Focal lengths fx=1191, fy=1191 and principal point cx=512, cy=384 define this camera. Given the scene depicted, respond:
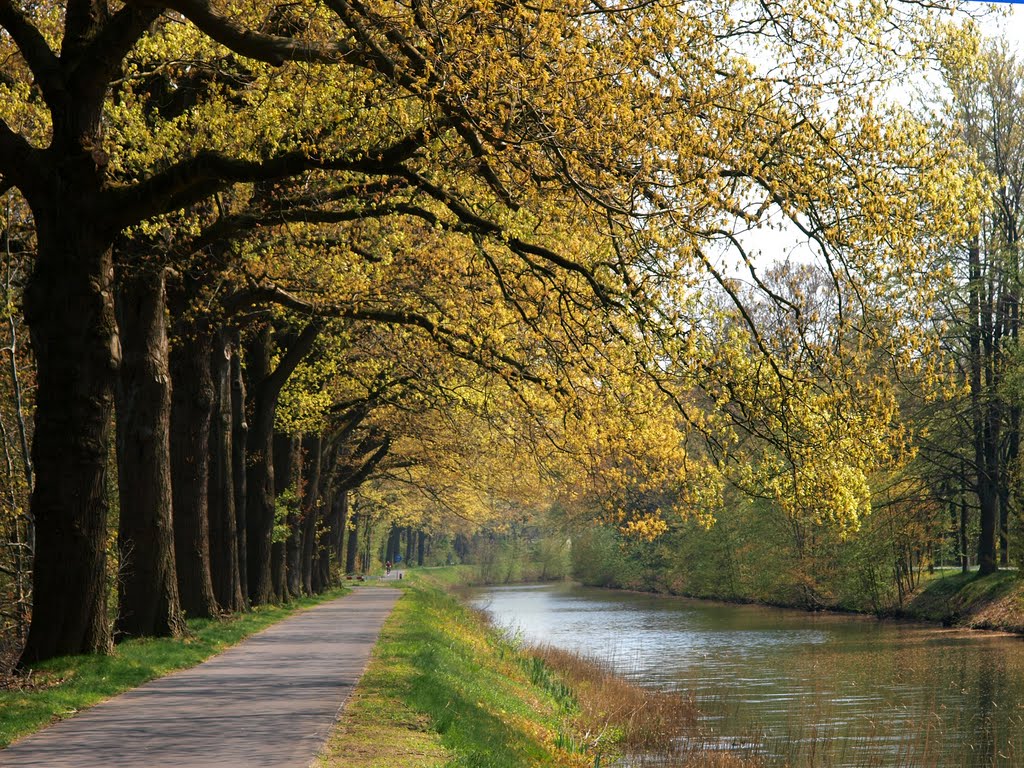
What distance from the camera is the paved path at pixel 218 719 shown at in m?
9.41

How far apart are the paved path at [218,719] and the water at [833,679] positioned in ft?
21.1

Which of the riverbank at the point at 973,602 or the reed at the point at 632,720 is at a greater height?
the riverbank at the point at 973,602

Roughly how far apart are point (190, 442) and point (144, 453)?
3.42 metres

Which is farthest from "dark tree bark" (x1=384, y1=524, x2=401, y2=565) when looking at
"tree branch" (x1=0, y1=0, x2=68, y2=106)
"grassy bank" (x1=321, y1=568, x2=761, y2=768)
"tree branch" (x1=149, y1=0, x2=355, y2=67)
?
"tree branch" (x1=149, y1=0, x2=355, y2=67)

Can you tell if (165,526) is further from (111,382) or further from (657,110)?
(657,110)

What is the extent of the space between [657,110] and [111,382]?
745 centimetres

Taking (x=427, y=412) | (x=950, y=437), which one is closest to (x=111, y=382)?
(x=427, y=412)

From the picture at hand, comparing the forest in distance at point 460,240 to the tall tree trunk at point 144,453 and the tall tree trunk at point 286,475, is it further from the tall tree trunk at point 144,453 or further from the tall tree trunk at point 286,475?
the tall tree trunk at point 286,475

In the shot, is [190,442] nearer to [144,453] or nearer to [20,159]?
[144,453]

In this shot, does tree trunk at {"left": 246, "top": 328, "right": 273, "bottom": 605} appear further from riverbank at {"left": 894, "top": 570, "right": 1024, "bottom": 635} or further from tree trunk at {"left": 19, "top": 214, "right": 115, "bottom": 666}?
riverbank at {"left": 894, "top": 570, "right": 1024, "bottom": 635}

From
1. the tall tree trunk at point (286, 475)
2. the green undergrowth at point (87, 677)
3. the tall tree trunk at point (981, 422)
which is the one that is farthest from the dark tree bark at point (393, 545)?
the green undergrowth at point (87, 677)

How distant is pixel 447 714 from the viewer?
11.9m

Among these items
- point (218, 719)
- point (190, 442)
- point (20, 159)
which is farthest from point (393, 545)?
point (218, 719)

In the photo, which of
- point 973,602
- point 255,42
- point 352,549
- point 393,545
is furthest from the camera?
point 393,545
